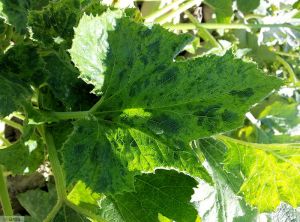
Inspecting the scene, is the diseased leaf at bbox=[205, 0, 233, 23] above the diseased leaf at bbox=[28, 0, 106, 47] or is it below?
above

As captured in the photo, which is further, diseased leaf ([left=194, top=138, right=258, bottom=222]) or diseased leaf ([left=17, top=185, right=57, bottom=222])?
diseased leaf ([left=17, top=185, right=57, bottom=222])

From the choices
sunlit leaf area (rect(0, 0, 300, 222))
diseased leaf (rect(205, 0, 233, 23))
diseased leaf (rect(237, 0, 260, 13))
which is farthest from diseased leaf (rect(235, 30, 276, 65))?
sunlit leaf area (rect(0, 0, 300, 222))

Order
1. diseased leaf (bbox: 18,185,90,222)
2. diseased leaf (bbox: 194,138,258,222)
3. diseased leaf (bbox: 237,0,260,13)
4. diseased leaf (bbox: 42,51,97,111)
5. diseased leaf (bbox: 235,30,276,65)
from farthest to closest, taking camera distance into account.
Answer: diseased leaf (bbox: 235,30,276,65), diseased leaf (bbox: 237,0,260,13), diseased leaf (bbox: 18,185,90,222), diseased leaf (bbox: 194,138,258,222), diseased leaf (bbox: 42,51,97,111)

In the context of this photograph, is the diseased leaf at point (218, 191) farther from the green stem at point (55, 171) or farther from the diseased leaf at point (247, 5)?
the diseased leaf at point (247, 5)

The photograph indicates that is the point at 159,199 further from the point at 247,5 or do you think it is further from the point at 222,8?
the point at 247,5

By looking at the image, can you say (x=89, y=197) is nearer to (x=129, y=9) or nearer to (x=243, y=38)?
(x=129, y=9)

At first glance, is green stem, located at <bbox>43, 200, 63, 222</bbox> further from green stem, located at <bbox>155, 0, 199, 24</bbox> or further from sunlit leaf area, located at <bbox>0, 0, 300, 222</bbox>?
green stem, located at <bbox>155, 0, 199, 24</bbox>
